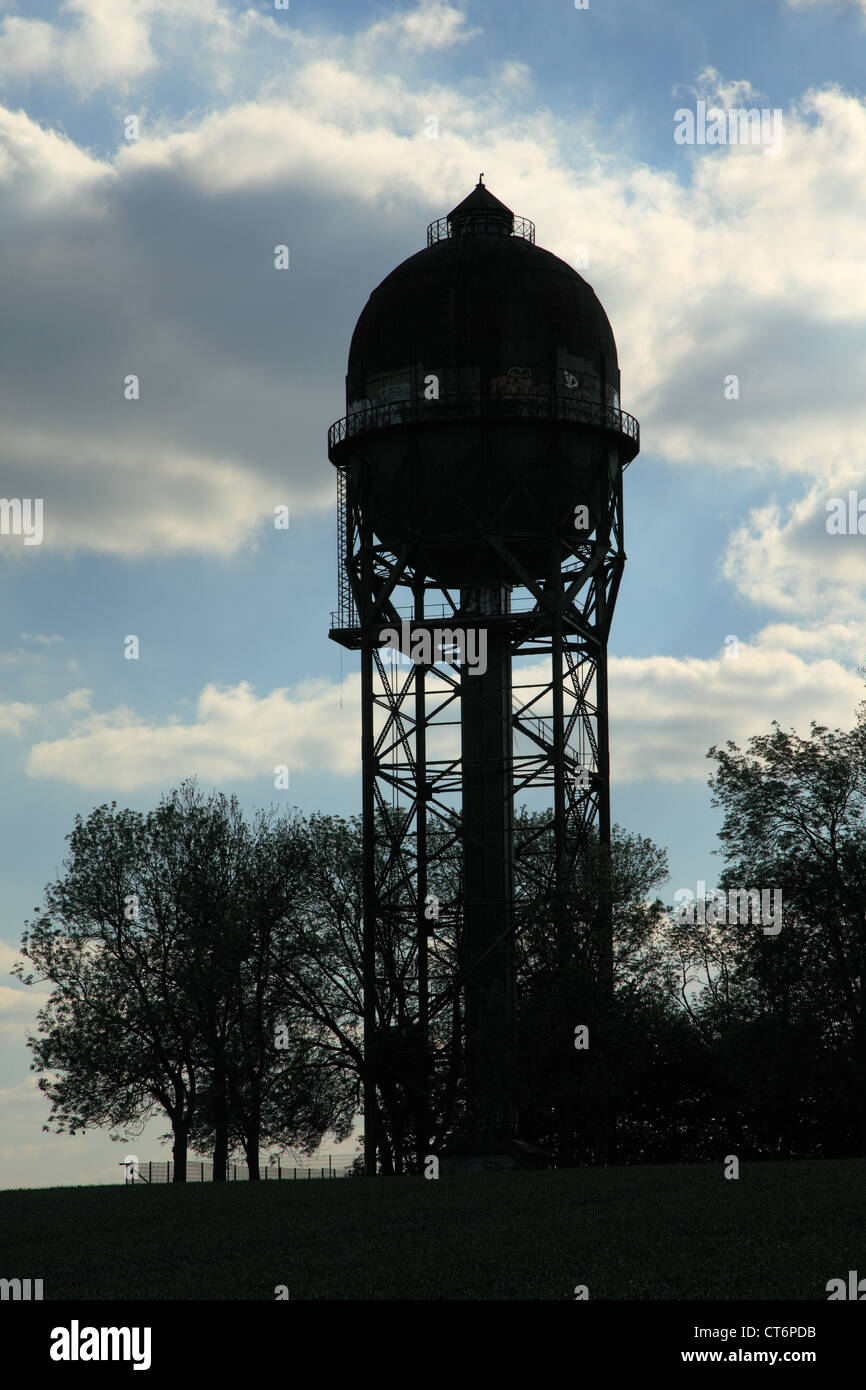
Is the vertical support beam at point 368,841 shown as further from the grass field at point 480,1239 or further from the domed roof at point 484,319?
the grass field at point 480,1239

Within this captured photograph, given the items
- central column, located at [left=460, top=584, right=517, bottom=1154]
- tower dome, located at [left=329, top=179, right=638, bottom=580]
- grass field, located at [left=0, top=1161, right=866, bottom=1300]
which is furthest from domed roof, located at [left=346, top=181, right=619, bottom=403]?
grass field, located at [left=0, top=1161, right=866, bottom=1300]

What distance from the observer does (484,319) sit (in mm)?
48562

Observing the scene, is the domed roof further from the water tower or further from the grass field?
the grass field

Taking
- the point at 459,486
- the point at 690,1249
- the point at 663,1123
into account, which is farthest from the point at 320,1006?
the point at 690,1249

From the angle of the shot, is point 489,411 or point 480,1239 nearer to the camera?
point 480,1239

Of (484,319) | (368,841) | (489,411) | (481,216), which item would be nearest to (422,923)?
(368,841)

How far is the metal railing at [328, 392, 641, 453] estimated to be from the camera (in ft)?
157

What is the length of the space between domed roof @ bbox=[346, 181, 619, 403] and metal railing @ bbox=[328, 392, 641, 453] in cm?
60

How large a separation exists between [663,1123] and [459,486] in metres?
18.5

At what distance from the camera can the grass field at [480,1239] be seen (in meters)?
21.4

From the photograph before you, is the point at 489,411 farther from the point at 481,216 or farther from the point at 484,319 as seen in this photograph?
the point at 481,216

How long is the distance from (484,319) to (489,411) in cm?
281

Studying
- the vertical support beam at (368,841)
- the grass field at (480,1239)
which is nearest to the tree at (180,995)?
the vertical support beam at (368,841)
